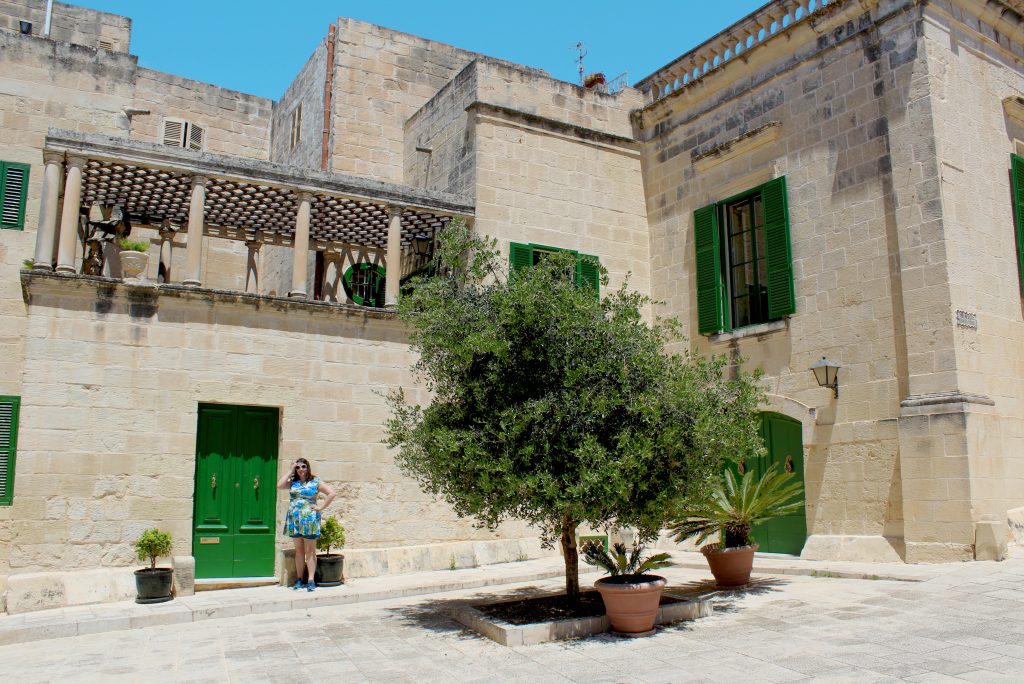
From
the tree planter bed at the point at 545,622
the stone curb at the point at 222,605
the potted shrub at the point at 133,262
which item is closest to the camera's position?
the tree planter bed at the point at 545,622

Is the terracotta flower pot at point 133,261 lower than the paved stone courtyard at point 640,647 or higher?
higher

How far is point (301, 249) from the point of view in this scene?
443 inches

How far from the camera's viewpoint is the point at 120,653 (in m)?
6.79

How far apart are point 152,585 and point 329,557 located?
191cm

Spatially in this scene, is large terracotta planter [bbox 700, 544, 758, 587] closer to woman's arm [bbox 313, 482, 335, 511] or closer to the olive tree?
the olive tree

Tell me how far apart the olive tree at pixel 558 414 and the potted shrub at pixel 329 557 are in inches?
110

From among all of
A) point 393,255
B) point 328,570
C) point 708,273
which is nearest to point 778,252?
point 708,273

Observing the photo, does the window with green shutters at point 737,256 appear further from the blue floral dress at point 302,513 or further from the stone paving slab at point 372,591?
the blue floral dress at point 302,513

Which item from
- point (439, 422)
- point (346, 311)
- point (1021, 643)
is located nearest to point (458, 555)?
point (346, 311)

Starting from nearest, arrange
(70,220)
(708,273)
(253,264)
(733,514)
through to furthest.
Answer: (733,514) < (70,220) < (708,273) < (253,264)

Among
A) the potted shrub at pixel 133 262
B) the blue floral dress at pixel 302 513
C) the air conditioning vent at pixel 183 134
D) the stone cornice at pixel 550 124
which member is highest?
the air conditioning vent at pixel 183 134

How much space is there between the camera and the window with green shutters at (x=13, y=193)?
1123 centimetres

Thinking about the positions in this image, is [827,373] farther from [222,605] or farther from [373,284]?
[373,284]

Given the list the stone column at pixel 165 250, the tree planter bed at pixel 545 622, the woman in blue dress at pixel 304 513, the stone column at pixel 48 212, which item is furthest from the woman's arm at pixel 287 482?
the stone column at pixel 165 250
